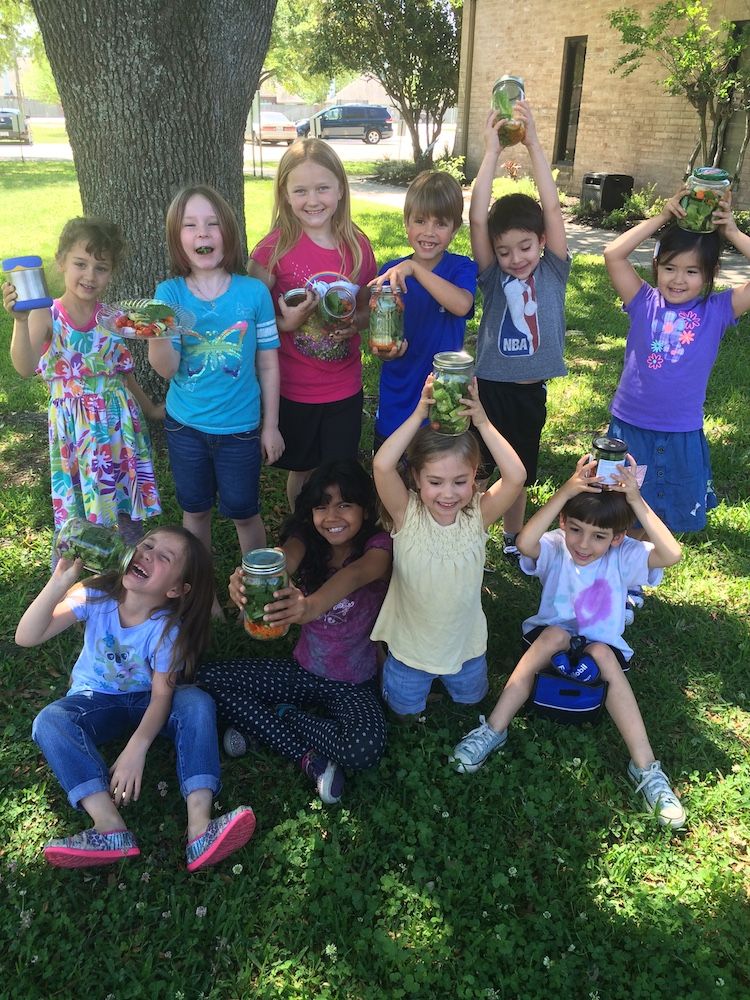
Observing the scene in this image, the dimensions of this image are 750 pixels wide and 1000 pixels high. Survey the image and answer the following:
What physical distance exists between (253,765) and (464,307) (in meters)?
2.00

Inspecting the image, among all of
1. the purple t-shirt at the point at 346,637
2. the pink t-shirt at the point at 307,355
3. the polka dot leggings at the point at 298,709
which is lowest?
the polka dot leggings at the point at 298,709

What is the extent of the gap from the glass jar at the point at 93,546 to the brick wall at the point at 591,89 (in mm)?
12309

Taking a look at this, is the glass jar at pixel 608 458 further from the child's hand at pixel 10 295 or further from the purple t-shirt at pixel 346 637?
the child's hand at pixel 10 295

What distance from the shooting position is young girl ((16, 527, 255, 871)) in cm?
240

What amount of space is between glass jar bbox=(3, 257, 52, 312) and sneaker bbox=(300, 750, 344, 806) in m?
1.91

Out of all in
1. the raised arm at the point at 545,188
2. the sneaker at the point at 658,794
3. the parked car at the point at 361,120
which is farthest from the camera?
the parked car at the point at 361,120

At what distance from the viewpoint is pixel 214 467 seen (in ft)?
10.1

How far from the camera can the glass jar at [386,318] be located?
2.72m

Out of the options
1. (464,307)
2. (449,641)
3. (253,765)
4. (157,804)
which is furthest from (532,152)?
(157,804)

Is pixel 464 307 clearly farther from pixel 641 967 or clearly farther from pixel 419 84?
pixel 419 84

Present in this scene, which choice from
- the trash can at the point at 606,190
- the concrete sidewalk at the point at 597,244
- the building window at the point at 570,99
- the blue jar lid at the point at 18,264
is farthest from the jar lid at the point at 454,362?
the building window at the point at 570,99

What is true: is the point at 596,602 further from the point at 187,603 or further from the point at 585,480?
the point at 187,603

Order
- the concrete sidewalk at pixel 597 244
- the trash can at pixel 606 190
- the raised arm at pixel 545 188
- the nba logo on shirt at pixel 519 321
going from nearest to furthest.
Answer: the raised arm at pixel 545 188 < the nba logo on shirt at pixel 519 321 < the concrete sidewalk at pixel 597 244 < the trash can at pixel 606 190

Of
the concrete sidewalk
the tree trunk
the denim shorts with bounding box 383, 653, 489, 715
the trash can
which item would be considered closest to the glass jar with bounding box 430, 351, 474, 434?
the denim shorts with bounding box 383, 653, 489, 715
